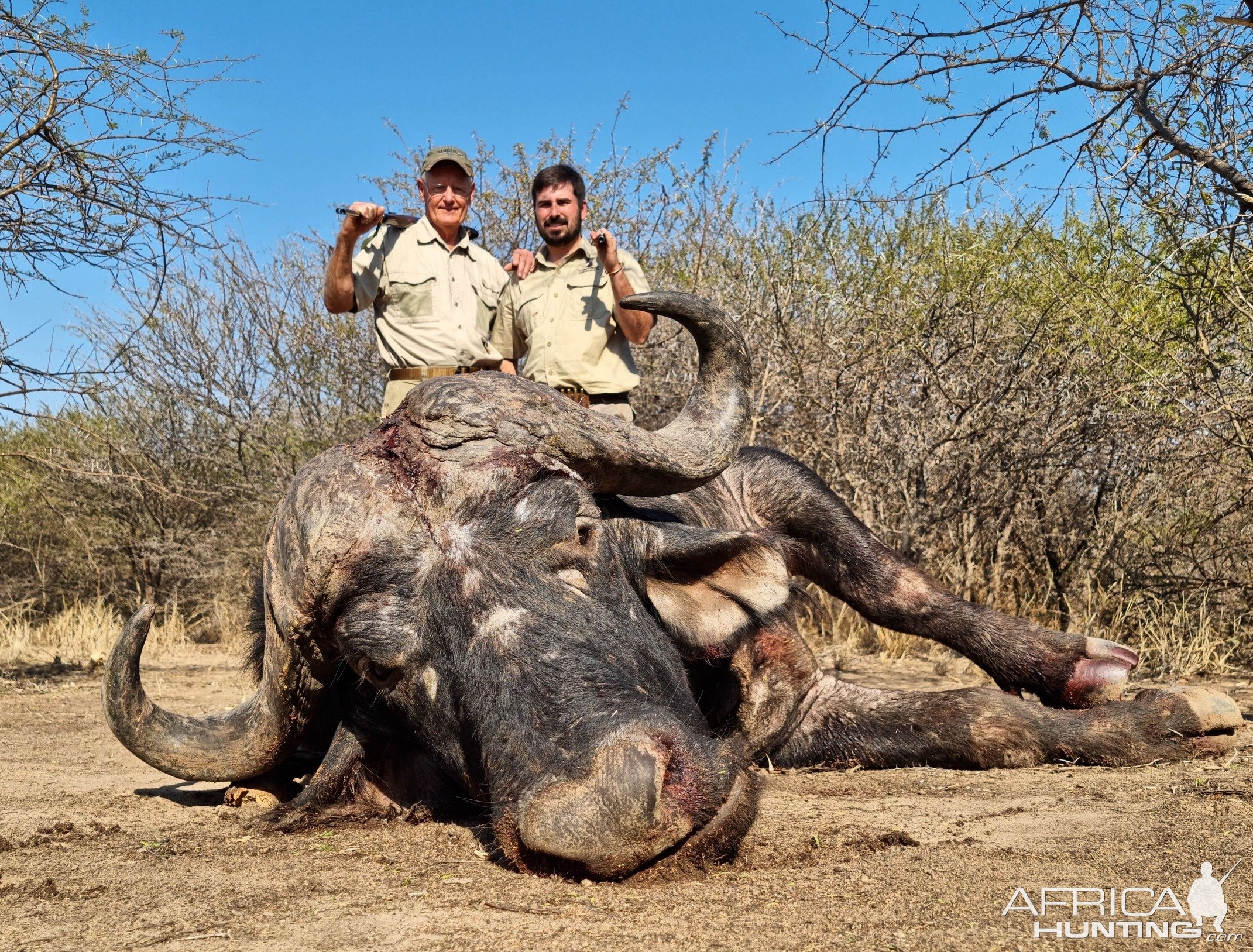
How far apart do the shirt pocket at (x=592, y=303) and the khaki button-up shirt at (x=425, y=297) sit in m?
0.55

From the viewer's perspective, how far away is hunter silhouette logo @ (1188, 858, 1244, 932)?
2.30 meters

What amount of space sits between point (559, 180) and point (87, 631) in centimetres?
673

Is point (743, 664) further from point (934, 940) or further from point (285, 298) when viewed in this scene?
point (285, 298)

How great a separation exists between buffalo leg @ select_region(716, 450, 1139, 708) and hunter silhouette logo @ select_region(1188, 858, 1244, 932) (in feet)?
7.04

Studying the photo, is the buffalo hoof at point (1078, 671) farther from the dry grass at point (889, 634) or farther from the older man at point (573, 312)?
the older man at point (573, 312)

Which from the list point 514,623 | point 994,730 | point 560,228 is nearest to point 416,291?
Answer: point 560,228

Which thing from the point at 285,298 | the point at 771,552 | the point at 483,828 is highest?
the point at 285,298

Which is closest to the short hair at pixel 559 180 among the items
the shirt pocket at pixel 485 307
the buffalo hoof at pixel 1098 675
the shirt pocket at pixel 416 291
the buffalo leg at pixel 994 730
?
the shirt pocket at pixel 485 307

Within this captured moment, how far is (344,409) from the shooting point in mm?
11414

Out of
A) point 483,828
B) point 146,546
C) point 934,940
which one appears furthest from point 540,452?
point 146,546

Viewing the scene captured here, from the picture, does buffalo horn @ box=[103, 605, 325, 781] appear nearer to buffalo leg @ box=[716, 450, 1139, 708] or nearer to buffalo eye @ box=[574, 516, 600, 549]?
buffalo eye @ box=[574, 516, 600, 549]

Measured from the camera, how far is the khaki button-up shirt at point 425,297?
18.9ft

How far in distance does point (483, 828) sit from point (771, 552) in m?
1.32

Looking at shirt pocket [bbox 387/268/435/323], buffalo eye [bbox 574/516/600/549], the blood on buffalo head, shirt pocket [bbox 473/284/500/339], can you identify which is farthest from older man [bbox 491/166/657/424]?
buffalo eye [bbox 574/516/600/549]
